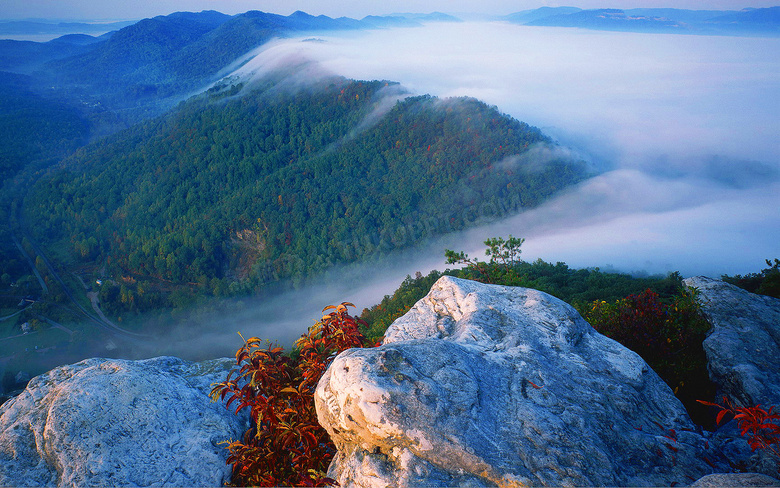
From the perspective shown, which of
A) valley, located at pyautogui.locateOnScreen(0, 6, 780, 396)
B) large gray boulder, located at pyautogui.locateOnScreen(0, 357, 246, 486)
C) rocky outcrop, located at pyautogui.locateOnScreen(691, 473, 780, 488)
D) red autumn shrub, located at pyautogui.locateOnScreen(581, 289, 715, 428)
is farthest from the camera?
valley, located at pyautogui.locateOnScreen(0, 6, 780, 396)

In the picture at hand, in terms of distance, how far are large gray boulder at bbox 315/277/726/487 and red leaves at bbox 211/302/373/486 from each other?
38 cm

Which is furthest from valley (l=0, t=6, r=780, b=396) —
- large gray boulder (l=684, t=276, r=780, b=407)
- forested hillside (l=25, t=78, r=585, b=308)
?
large gray boulder (l=684, t=276, r=780, b=407)

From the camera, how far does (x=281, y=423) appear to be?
494 cm

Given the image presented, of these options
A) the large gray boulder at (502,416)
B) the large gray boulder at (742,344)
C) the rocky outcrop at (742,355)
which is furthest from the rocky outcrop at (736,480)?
the large gray boulder at (742,344)

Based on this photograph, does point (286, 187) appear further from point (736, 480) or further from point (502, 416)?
point (736, 480)

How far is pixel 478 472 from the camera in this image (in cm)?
440

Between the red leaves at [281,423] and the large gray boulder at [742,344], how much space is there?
709 centimetres

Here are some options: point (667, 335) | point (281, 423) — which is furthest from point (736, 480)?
point (667, 335)

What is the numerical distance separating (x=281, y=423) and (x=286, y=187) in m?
113

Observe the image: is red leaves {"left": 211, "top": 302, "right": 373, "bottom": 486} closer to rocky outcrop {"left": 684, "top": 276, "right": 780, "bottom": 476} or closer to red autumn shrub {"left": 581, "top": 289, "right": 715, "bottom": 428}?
rocky outcrop {"left": 684, "top": 276, "right": 780, "bottom": 476}

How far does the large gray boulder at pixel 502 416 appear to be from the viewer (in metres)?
4.45

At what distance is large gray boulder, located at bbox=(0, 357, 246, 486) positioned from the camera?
528cm

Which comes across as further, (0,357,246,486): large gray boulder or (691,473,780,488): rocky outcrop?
(0,357,246,486): large gray boulder

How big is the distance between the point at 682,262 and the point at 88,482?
81261 millimetres
